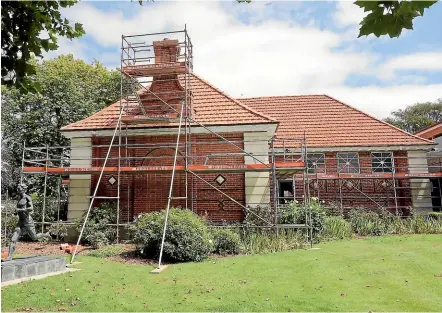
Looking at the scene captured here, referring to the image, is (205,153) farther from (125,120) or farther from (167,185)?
(125,120)

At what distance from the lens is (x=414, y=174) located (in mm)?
17625

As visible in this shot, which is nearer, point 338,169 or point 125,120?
point 125,120

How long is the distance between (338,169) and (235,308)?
43.5 ft

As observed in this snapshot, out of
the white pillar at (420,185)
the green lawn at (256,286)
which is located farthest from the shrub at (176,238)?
the white pillar at (420,185)

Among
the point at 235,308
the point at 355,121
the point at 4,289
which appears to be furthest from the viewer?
the point at 355,121

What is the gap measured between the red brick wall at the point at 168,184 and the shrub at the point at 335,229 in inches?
130

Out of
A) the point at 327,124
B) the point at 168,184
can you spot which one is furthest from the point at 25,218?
the point at 327,124

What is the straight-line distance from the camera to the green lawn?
633 centimetres

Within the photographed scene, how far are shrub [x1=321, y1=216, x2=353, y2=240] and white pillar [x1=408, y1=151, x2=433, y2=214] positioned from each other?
550 centimetres

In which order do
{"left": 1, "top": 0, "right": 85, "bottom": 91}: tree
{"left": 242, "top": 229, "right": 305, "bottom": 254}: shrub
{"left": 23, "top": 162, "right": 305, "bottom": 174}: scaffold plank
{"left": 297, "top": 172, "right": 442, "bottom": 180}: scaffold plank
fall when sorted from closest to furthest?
{"left": 1, "top": 0, "right": 85, "bottom": 91}: tree → {"left": 242, "top": 229, "right": 305, "bottom": 254}: shrub → {"left": 23, "top": 162, "right": 305, "bottom": 174}: scaffold plank → {"left": 297, "top": 172, "right": 442, "bottom": 180}: scaffold plank

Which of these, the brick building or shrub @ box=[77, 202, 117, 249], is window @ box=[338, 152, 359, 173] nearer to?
the brick building

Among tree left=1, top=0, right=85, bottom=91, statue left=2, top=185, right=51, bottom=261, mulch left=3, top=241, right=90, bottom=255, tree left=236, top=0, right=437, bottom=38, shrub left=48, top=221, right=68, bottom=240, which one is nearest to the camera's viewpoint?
tree left=236, top=0, right=437, bottom=38

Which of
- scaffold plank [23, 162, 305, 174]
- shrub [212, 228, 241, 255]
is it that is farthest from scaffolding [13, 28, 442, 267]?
shrub [212, 228, 241, 255]

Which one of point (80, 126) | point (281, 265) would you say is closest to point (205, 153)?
point (80, 126)
